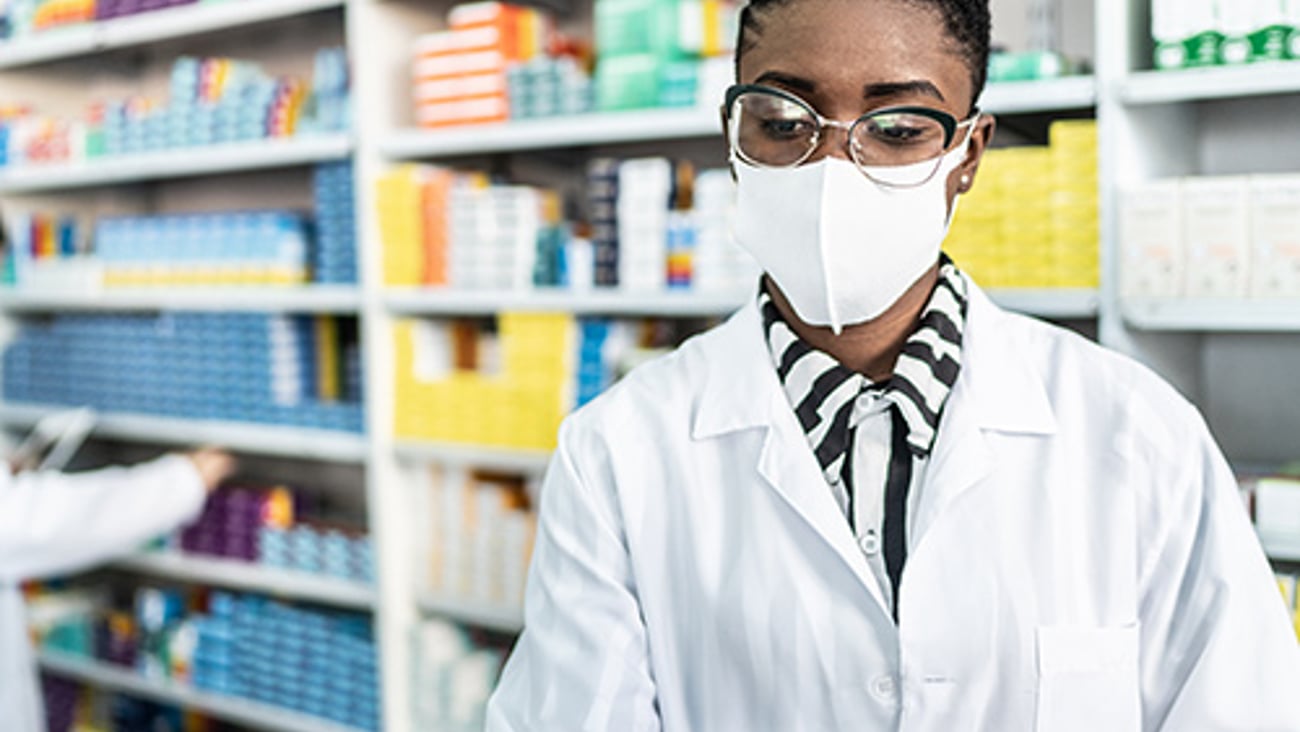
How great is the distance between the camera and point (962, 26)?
4.08 ft

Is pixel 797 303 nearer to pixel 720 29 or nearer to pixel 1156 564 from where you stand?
pixel 1156 564

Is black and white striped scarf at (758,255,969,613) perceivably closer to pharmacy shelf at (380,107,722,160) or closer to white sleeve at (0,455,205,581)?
pharmacy shelf at (380,107,722,160)

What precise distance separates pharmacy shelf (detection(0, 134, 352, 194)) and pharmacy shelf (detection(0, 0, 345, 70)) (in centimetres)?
31

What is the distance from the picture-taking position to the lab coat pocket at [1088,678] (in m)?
1.23

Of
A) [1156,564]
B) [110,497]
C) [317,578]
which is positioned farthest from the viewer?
[317,578]

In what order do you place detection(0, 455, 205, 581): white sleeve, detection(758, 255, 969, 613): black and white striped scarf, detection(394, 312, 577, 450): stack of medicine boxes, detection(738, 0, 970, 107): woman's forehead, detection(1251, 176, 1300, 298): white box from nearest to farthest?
detection(738, 0, 970, 107): woman's forehead → detection(758, 255, 969, 613): black and white striped scarf → detection(1251, 176, 1300, 298): white box → detection(394, 312, 577, 450): stack of medicine boxes → detection(0, 455, 205, 581): white sleeve

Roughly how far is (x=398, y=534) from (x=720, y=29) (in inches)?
57.3

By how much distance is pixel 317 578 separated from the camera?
3266mm

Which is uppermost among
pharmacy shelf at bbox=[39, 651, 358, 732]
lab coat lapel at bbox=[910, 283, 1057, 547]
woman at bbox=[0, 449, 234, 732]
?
lab coat lapel at bbox=[910, 283, 1057, 547]

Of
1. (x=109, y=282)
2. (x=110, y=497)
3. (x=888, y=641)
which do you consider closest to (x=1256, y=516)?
(x=888, y=641)

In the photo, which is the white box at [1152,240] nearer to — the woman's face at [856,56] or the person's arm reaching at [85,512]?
the woman's face at [856,56]

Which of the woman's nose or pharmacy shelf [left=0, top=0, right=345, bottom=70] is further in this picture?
pharmacy shelf [left=0, top=0, right=345, bottom=70]

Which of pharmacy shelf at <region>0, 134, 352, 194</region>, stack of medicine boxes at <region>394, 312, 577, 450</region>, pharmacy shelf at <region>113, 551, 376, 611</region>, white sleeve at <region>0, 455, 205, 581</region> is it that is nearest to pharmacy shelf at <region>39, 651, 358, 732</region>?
pharmacy shelf at <region>113, 551, 376, 611</region>

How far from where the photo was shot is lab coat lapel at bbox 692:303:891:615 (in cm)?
127
